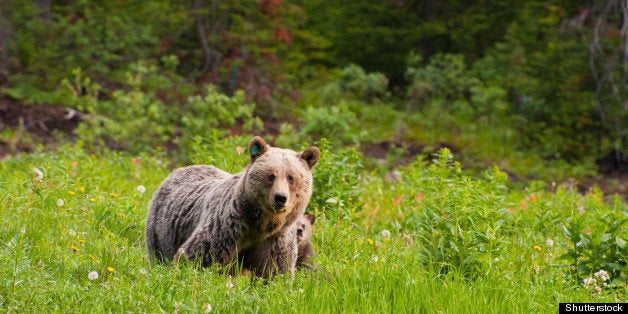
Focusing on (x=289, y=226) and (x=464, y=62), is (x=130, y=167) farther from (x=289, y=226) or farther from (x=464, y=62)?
(x=464, y=62)

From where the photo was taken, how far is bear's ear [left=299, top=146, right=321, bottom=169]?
5.59 m

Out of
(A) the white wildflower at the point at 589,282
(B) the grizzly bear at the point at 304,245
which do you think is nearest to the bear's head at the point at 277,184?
(B) the grizzly bear at the point at 304,245

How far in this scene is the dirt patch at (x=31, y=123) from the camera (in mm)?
12938

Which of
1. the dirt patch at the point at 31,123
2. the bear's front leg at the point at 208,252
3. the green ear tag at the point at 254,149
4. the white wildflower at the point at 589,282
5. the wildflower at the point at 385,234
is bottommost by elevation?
the dirt patch at the point at 31,123

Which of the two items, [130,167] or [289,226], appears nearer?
[289,226]

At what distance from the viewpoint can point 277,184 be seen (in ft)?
17.0

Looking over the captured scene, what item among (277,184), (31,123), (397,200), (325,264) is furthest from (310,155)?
(31,123)

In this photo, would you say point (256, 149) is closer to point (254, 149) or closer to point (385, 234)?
point (254, 149)

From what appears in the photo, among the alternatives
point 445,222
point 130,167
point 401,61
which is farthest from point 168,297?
point 401,61

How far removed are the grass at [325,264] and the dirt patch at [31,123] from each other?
5.64m

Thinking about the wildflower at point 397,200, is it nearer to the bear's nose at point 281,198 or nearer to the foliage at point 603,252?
the foliage at point 603,252

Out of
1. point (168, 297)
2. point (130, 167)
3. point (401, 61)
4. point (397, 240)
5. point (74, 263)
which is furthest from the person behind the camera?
point (401, 61)

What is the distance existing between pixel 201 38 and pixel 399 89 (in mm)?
5785

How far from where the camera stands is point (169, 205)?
623cm
